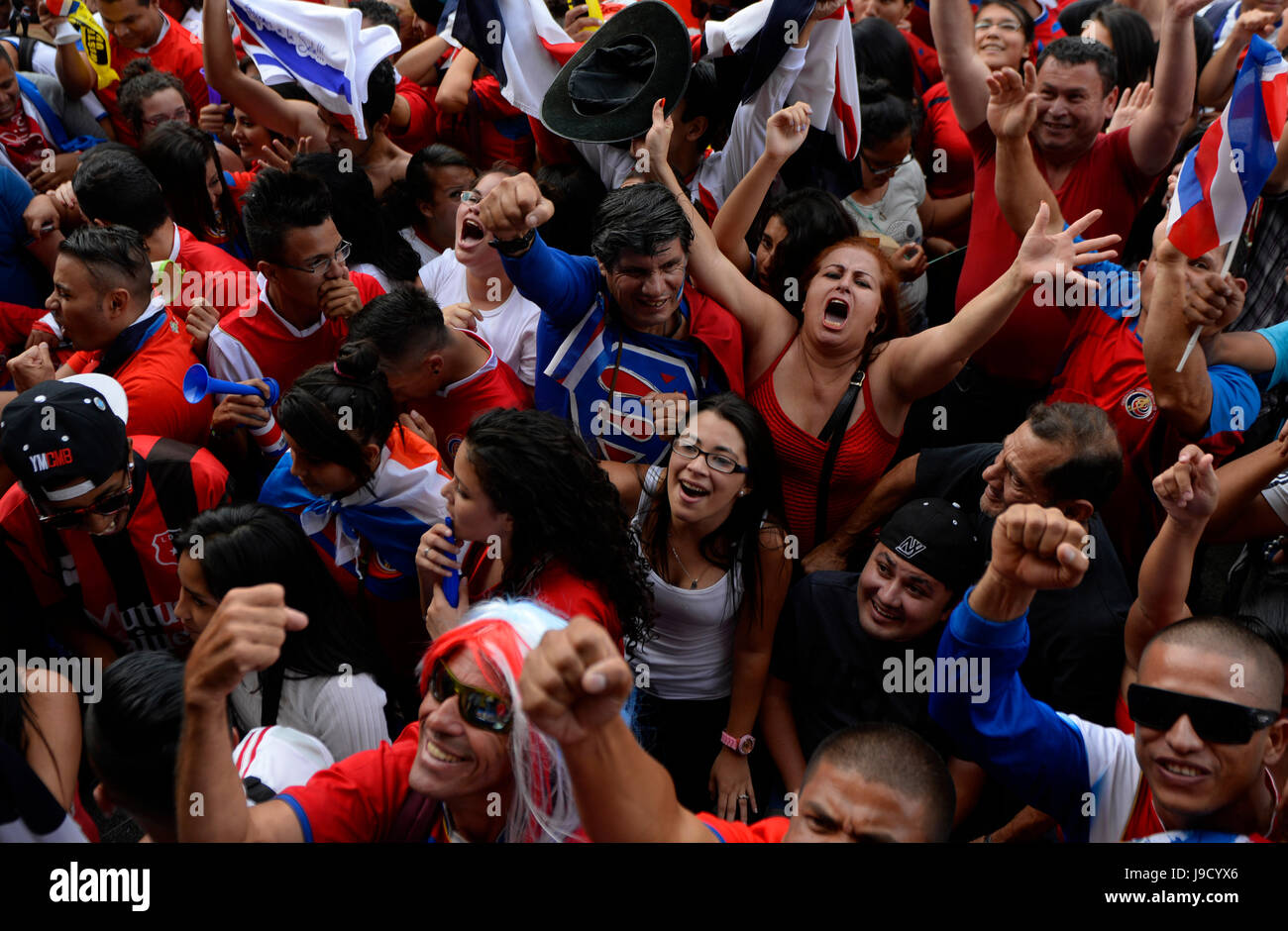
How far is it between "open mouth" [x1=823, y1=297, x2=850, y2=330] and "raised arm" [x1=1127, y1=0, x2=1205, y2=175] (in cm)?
128

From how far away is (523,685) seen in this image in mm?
1357

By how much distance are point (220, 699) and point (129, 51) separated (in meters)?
4.73

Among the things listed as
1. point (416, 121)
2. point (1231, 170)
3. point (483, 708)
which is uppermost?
point (1231, 170)

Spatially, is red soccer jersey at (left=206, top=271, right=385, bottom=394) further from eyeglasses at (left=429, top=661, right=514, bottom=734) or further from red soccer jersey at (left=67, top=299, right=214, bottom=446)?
eyeglasses at (left=429, top=661, right=514, bottom=734)

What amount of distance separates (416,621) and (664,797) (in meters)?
1.64

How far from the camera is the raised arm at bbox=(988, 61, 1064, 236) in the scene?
317cm

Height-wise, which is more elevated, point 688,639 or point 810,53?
point 810,53

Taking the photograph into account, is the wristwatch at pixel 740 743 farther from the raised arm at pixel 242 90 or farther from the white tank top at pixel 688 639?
the raised arm at pixel 242 90

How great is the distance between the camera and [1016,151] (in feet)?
10.5

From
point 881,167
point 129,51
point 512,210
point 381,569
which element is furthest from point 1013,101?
point 129,51

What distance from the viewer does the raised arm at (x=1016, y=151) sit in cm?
317

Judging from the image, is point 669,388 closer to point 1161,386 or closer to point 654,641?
point 654,641

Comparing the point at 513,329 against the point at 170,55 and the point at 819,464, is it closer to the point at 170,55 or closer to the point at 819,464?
the point at 819,464

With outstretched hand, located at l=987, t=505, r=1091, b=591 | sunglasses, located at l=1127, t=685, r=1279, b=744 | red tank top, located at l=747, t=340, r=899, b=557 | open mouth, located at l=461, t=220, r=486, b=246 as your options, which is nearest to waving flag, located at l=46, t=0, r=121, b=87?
open mouth, located at l=461, t=220, r=486, b=246
